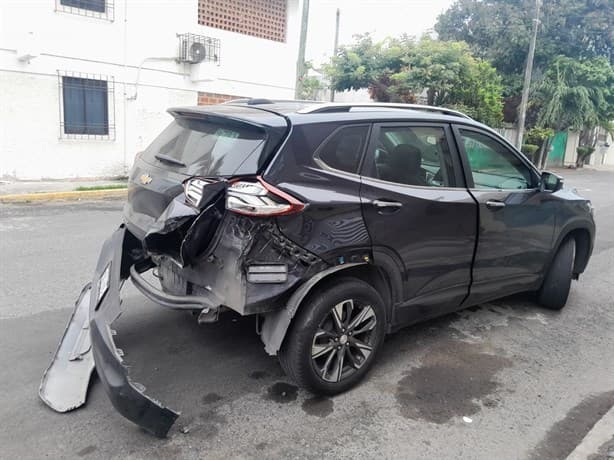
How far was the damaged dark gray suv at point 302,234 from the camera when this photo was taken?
9.73 ft

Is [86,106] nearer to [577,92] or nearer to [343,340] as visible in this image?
[343,340]

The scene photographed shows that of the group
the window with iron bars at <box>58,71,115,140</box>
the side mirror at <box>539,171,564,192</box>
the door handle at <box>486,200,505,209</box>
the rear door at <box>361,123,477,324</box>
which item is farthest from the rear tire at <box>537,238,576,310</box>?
the window with iron bars at <box>58,71,115,140</box>

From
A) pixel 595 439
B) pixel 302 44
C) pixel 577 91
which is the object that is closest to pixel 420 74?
pixel 302 44

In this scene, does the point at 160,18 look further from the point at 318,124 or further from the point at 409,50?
the point at 318,124

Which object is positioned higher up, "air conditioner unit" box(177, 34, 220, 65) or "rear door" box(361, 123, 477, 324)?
"air conditioner unit" box(177, 34, 220, 65)

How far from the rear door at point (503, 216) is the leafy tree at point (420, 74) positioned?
13.3 metres

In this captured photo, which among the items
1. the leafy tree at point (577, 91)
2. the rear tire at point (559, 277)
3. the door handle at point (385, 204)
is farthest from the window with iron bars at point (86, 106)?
the leafy tree at point (577, 91)

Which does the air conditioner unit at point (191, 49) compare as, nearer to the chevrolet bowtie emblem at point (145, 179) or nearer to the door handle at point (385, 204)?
the chevrolet bowtie emblem at point (145, 179)

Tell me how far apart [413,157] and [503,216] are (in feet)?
3.36

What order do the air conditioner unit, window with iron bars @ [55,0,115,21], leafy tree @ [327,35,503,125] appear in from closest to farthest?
window with iron bars @ [55,0,115,21] < the air conditioner unit < leafy tree @ [327,35,503,125]

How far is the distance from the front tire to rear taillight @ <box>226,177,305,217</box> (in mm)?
601

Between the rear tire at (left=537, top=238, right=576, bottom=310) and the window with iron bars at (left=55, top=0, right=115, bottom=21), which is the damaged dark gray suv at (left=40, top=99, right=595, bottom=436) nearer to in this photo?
the rear tire at (left=537, top=238, right=576, bottom=310)

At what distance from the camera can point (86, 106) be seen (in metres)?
12.2

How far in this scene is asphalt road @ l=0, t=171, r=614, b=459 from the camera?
9.39 ft
